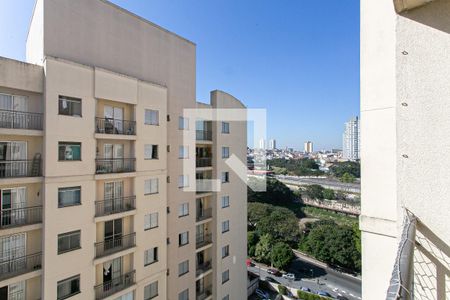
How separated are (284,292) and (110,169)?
66.5ft

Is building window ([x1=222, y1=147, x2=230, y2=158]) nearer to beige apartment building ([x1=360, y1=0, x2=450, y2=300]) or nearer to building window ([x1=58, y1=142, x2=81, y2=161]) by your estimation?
building window ([x1=58, y1=142, x2=81, y2=161])

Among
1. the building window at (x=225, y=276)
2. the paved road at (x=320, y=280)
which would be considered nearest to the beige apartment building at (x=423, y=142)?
the building window at (x=225, y=276)

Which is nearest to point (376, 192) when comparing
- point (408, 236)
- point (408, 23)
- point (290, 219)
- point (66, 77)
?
point (408, 236)

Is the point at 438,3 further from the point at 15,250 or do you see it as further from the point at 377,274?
the point at 15,250

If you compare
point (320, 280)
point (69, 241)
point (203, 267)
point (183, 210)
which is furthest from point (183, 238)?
point (320, 280)

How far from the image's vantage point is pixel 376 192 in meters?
2.62

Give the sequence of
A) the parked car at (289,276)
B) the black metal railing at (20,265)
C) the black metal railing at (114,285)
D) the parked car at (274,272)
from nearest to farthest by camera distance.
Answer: the black metal railing at (20,265), the black metal railing at (114,285), the parked car at (289,276), the parked car at (274,272)

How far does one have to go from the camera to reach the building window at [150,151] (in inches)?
390

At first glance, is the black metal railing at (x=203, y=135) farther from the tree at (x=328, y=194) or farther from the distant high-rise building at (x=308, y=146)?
the distant high-rise building at (x=308, y=146)

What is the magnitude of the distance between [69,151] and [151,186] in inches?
131

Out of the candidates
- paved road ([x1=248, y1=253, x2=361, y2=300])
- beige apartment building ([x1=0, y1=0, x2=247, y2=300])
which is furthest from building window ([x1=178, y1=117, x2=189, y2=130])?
paved road ([x1=248, y1=253, x2=361, y2=300])

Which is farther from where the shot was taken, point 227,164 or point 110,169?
point 227,164

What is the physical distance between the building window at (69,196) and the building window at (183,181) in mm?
4220

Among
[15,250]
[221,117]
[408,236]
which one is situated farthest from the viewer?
[221,117]
